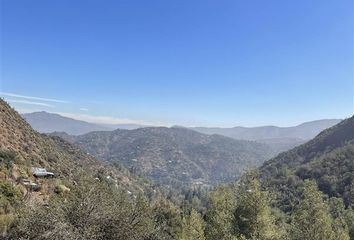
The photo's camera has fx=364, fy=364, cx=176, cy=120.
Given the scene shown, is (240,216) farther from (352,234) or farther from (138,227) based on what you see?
(352,234)

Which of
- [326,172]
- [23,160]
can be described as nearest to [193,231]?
[23,160]

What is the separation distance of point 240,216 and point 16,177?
1240 inches

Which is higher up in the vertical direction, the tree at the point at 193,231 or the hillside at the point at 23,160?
the hillside at the point at 23,160

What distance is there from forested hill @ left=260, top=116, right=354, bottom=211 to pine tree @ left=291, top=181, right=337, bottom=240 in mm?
38114

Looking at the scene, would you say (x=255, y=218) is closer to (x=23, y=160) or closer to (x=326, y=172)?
(x=23, y=160)

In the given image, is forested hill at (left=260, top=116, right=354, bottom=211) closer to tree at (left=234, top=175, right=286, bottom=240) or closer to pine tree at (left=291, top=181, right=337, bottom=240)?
pine tree at (left=291, top=181, right=337, bottom=240)

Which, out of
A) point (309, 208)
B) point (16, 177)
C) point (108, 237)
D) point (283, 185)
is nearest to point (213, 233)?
point (309, 208)

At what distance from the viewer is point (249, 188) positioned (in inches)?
1114

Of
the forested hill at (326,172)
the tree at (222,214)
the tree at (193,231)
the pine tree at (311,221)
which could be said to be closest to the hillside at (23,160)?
the tree at (193,231)

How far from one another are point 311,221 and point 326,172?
8690 centimetres

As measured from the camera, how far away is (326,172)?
346 feet

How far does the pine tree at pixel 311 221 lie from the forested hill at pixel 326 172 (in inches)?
1501

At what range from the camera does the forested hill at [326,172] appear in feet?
301

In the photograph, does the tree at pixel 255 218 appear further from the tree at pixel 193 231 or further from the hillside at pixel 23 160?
the hillside at pixel 23 160
